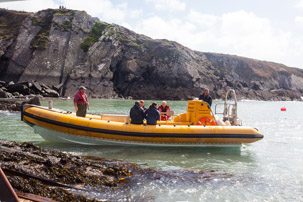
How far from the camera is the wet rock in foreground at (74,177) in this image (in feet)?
13.7

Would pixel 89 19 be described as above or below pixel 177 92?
above

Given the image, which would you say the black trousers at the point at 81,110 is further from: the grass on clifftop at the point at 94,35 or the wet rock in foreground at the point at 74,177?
the grass on clifftop at the point at 94,35

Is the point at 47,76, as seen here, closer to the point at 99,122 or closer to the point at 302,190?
the point at 99,122

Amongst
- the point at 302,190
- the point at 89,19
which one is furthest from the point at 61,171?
the point at 89,19

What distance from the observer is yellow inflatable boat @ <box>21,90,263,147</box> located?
28.8 ft

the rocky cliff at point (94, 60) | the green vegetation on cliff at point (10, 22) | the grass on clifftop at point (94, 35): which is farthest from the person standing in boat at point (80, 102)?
the green vegetation on cliff at point (10, 22)

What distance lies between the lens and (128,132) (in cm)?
879

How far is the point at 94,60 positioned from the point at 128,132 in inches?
2023

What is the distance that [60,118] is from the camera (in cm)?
888

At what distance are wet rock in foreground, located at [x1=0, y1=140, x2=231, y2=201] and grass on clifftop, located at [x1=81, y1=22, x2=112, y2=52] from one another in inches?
2224

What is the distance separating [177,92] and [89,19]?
1217 inches

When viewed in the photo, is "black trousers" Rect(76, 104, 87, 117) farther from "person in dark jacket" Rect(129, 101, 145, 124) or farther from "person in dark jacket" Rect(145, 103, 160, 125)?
"person in dark jacket" Rect(145, 103, 160, 125)

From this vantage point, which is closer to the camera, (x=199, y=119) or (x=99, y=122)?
(x=99, y=122)

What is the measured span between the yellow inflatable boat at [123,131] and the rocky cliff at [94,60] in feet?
145
